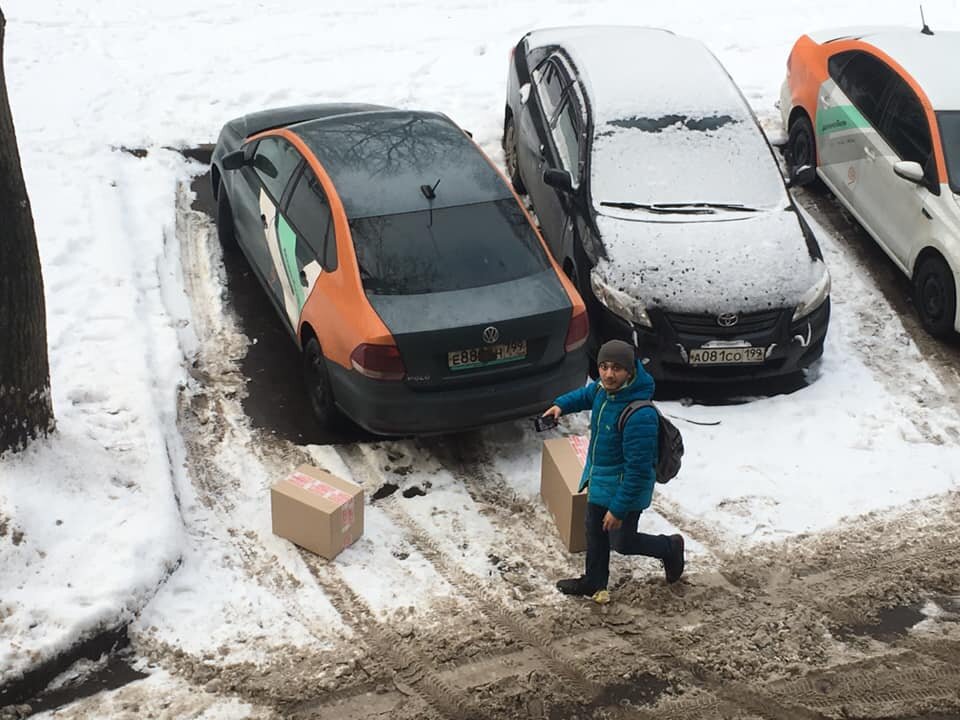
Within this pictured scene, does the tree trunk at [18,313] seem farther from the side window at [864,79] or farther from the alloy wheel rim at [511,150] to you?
the side window at [864,79]

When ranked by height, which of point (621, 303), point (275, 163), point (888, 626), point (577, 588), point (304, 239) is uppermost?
point (275, 163)

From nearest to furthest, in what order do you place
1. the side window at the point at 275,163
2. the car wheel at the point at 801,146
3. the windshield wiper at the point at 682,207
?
the side window at the point at 275,163
the windshield wiper at the point at 682,207
the car wheel at the point at 801,146

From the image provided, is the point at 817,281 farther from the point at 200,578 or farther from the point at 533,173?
the point at 200,578

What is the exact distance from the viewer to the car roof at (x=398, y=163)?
7930 millimetres

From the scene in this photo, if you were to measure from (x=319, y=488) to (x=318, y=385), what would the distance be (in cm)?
122

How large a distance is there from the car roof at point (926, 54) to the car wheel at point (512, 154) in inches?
124

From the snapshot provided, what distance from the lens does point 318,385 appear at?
7.87 m

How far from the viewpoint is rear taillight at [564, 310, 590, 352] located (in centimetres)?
753

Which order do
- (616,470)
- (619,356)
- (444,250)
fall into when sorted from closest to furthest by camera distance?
(619,356) → (616,470) → (444,250)

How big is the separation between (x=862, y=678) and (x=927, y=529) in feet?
5.31

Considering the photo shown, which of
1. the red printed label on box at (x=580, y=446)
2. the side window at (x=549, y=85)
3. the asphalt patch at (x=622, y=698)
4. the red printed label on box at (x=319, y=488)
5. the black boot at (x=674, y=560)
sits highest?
the side window at (x=549, y=85)

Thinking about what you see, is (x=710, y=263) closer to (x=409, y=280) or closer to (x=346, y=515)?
(x=409, y=280)

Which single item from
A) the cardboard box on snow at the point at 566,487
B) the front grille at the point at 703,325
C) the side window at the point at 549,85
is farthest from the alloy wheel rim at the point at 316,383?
the side window at the point at 549,85

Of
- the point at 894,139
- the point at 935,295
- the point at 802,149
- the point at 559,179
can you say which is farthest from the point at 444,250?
the point at 802,149
